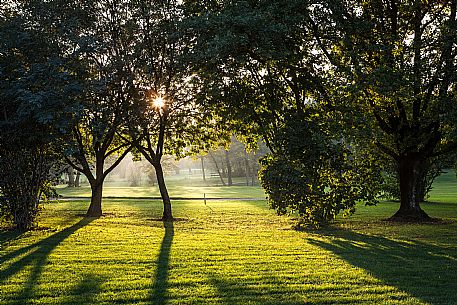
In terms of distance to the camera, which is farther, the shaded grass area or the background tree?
the background tree

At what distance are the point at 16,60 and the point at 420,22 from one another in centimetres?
1594

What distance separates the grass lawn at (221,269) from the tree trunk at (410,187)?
19.3ft

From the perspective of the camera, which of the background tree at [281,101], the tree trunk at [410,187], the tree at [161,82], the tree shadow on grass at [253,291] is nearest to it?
the tree shadow on grass at [253,291]

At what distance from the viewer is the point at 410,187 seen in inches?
822

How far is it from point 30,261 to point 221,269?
14.0ft

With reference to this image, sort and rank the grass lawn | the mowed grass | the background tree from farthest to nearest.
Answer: the mowed grass
the background tree
the grass lawn

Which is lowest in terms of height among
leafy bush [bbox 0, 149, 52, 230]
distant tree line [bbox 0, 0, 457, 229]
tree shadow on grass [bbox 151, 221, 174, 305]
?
tree shadow on grass [bbox 151, 221, 174, 305]

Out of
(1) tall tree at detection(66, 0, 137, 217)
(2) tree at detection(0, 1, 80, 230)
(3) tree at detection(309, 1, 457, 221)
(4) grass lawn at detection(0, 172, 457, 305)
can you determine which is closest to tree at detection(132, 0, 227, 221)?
(1) tall tree at detection(66, 0, 137, 217)

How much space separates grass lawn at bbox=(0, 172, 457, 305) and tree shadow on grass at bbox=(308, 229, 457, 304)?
0.07ft

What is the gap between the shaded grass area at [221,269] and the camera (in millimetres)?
7555

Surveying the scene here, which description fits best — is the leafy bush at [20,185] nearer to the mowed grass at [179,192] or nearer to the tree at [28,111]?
the tree at [28,111]

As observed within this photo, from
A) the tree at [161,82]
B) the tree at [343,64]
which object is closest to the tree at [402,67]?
the tree at [343,64]

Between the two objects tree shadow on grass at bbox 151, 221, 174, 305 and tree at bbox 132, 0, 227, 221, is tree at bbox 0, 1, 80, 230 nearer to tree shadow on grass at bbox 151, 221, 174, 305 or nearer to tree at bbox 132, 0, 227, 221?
tree at bbox 132, 0, 227, 221

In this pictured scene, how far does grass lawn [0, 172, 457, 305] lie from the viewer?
7.55 metres
